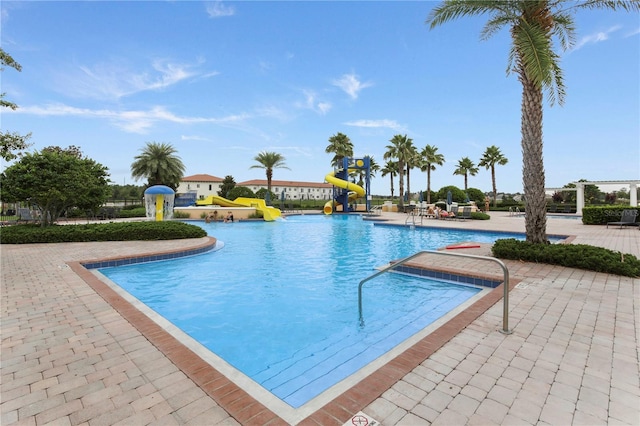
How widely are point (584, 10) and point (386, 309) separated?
10.6 metres

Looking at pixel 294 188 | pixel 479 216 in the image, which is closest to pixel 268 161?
pixel 479 216

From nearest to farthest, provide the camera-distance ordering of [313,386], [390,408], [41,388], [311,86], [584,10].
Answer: [390,408] → [41,388] → [313,386] → [584,10] → [311,86]

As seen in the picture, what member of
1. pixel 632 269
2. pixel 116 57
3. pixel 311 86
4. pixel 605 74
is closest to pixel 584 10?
pixel 605 74

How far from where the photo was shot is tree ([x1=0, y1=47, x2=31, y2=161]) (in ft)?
21.9

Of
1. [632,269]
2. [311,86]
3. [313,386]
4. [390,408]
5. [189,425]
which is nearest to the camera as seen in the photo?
[189,425]

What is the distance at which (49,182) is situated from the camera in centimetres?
1219

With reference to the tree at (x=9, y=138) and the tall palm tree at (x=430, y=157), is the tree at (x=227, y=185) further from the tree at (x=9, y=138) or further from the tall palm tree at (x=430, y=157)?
the tree at (x=9, y=138)

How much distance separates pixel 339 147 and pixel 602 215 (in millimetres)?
30183

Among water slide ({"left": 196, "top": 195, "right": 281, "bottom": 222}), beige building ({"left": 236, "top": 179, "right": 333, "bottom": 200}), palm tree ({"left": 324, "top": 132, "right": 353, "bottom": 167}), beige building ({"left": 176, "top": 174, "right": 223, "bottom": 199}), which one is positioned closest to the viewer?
water slide ({"left": 196, "top": 195, "right": 281, "bottom": 222})

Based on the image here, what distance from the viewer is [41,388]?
279cm

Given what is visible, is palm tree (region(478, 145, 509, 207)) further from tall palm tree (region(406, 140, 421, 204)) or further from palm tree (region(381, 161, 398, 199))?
palm tree (region(381, 161, 398, 199))

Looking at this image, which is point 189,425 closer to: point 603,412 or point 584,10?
point 603,412

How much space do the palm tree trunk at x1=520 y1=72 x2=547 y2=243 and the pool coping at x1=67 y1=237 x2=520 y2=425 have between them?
474 cm

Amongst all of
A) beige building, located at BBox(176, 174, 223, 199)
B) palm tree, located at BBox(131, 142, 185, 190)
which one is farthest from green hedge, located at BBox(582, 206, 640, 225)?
beige building, located at BBox(176, 174, 223, 199)
